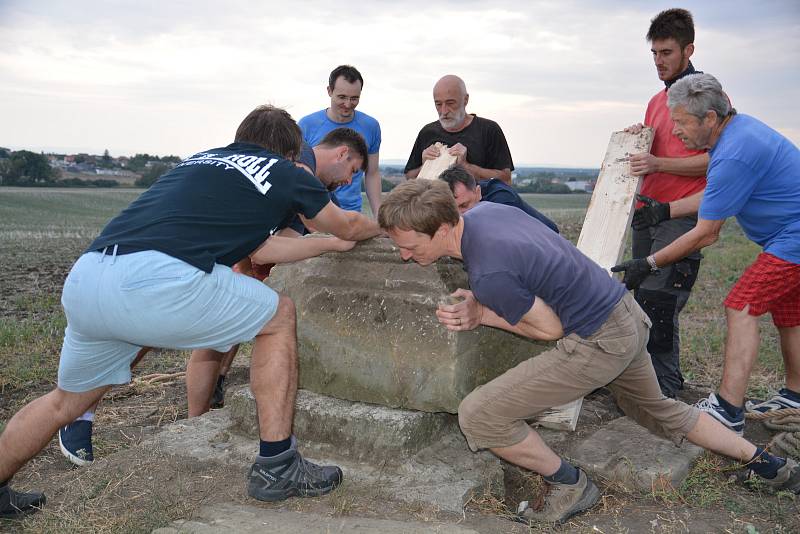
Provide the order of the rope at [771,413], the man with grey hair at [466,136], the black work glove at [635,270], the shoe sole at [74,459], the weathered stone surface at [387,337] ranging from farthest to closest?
the man with grey hair at [466,136] → the rope at [771,413] → the black work glove at [635,270] → the shoe sole at [74,459] → the weathered stone surface at [387,337]

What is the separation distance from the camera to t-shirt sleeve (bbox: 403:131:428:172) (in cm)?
573

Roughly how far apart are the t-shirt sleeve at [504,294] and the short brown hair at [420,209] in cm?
30

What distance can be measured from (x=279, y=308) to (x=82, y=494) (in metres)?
1.32

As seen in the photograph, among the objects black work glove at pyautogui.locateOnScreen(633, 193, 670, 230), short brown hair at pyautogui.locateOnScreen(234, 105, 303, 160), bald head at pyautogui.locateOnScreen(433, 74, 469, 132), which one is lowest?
black work glove at pyautogui.locateOnScreen(633, 193, 670, 230)

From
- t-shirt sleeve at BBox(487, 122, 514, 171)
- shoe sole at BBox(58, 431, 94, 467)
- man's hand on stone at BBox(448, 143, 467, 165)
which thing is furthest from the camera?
t-shirt sleeve at BBox(487, 122, 514, 171)

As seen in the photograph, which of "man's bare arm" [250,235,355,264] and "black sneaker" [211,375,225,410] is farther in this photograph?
"black sneaker" [211,375,225,410]

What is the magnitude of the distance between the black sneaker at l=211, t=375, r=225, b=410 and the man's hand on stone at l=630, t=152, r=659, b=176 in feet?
10.4

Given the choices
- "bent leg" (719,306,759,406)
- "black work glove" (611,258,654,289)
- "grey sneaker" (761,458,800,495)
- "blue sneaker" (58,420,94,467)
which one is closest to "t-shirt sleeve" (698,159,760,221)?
"black work glove" (611,258,654,289)

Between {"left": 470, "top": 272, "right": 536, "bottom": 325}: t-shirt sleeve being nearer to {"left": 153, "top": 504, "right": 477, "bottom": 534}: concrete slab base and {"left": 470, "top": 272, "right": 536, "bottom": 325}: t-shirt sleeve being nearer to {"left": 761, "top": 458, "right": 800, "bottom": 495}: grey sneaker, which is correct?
{"left": 153, "top": 504, "right": 477, "bottom": 534}: concrete slab base

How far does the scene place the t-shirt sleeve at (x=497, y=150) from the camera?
5.55m

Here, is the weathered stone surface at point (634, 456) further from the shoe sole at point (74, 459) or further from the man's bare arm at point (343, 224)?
the shoe sole at point (74, 459)

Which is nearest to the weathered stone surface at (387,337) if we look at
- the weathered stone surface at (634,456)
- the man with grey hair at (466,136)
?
the weathered stone surface at (634,456)

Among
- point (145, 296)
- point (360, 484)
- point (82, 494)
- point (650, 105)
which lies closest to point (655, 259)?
point (650, 105)

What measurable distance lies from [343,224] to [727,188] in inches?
83.7
